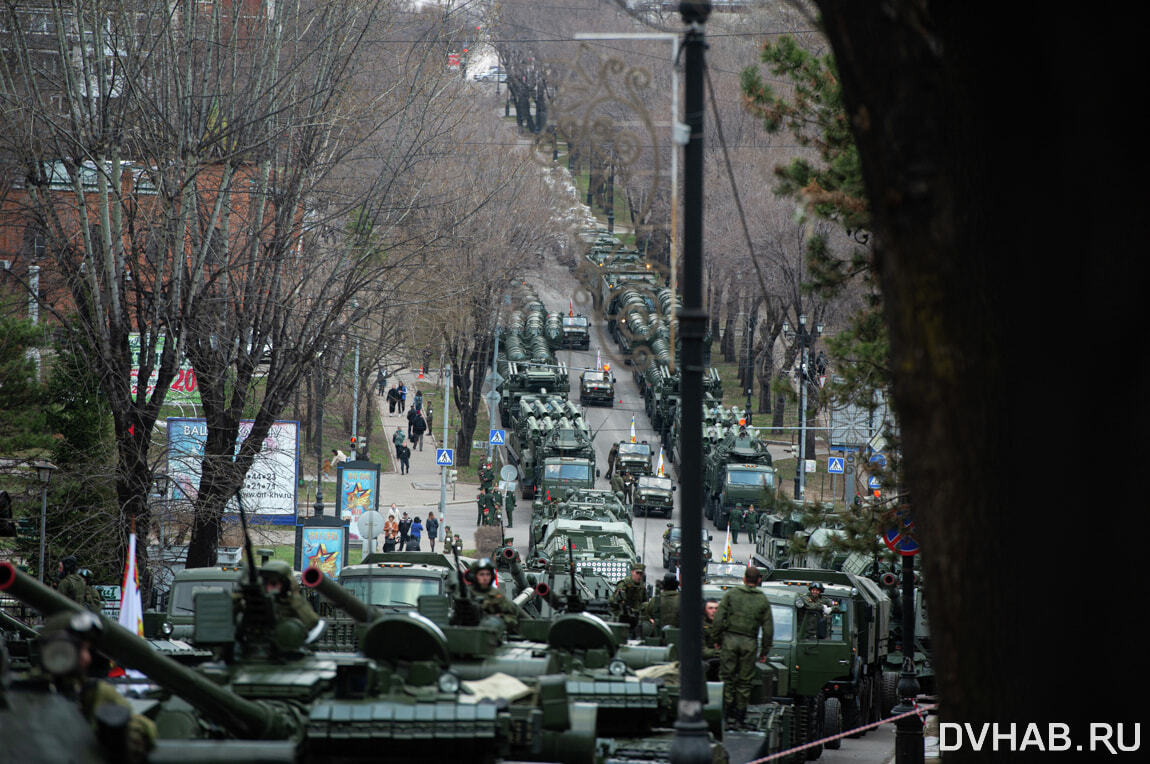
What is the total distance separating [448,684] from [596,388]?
44.3m

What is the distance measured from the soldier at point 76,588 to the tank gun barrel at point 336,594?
5981mm

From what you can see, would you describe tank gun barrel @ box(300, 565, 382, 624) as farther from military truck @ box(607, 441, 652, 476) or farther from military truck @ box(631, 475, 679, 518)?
military truck @ box(607, 441, 652, 476)

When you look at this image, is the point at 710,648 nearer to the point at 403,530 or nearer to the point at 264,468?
the point at 264,468

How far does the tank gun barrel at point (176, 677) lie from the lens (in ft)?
26.1

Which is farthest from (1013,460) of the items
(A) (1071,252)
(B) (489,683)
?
(B) (489,683)

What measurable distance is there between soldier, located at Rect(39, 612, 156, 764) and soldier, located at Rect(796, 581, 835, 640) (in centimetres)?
1344

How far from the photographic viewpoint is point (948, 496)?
4.39m

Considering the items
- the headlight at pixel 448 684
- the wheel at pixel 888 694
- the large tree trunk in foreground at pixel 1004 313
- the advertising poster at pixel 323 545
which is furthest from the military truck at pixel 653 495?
the large tree trunk in foreground at pixel 1004 313

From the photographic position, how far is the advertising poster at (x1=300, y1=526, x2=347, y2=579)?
25609mm

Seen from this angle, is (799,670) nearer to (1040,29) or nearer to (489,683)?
(489,683)

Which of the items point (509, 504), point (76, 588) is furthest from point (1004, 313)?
point (509, 504)

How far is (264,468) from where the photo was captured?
26312 millimetres

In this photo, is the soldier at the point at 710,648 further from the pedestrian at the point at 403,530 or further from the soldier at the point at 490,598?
the pedestrian at the point at 403,530

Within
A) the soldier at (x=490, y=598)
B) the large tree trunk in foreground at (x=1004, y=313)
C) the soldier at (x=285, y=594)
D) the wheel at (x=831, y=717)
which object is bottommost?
the wheel at (x=831, y=717)
